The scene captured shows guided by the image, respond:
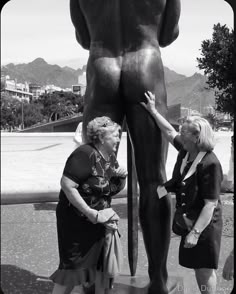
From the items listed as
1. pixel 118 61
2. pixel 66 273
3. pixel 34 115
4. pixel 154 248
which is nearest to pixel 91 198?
pixel 66 273

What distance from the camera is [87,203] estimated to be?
245 centimetres

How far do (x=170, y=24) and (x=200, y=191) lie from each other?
1.14 metres

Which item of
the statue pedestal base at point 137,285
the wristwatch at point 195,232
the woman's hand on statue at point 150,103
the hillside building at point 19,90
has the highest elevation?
the hillside building at point 19,90

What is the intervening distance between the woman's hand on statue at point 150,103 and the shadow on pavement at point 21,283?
1.72 metres

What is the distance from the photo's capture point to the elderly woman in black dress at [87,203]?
7.89 ft

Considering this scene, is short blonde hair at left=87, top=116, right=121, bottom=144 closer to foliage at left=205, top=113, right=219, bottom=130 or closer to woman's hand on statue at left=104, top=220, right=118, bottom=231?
woman's hand on statue at left=104, top=220, right=118, bottom=231

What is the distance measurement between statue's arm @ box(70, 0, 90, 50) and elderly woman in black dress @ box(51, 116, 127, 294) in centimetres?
79

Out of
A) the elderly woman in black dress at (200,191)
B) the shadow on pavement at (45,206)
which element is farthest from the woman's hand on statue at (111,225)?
the shadow on pavement at (45,206)

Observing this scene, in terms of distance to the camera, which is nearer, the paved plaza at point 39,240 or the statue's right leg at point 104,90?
the statue's right leg at point 104,90

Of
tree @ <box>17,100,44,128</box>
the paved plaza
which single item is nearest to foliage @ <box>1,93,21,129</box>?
tree @ <box>17,100,44,128</box>

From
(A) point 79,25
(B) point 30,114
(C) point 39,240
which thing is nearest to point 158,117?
(A) point 79,25

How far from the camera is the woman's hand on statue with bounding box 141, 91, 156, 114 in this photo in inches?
106

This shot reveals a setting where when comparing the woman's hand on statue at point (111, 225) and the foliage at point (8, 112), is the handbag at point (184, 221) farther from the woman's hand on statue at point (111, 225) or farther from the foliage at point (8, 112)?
the foliage at point (8, 112)

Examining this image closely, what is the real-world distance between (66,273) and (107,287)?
0.26 m
